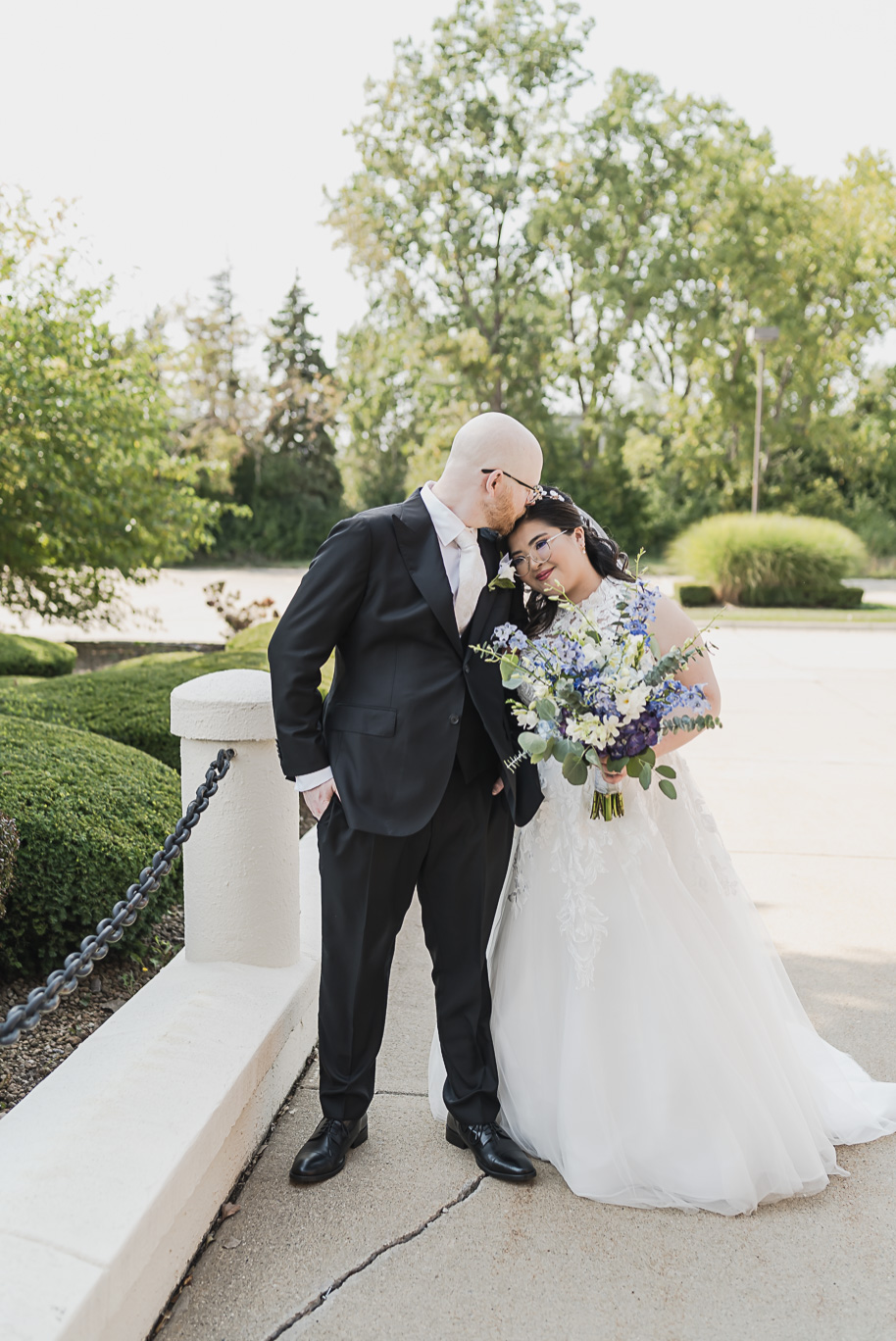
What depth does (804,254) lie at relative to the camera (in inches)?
1363

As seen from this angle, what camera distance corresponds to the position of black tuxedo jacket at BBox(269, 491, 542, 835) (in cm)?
245

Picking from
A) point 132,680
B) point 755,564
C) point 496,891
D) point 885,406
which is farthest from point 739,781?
point 885,406

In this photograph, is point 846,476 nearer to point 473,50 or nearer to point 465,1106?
point 473,50

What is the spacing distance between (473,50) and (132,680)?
3355 cm

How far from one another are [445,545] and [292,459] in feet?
131

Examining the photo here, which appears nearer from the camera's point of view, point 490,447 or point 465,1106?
point 490,447

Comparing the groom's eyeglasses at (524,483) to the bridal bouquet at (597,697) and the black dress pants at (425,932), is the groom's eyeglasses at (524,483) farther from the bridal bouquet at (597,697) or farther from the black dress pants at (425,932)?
the black dress pants at (425,932)

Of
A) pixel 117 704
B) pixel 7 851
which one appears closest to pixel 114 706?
pixel 117 704

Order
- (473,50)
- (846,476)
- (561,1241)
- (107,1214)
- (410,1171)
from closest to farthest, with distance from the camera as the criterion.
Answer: (107,1214) → (561,1241) → (410,1171) → (473,50) → (846,476)

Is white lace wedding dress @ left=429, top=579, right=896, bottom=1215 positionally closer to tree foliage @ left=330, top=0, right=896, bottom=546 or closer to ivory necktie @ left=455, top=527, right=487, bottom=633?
ivory necktie @ left=455, top=527, right=487, bottom=633

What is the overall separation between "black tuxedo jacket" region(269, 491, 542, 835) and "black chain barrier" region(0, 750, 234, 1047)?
352 mm

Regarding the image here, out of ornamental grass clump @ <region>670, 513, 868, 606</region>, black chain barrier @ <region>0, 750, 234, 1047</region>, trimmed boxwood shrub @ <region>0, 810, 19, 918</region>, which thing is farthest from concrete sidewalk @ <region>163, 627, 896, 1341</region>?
ornamental grass clump @ <region>670, 513, 868, 606</region>

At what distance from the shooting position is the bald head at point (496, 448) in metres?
2.46

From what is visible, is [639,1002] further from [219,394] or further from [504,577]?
[219,394]
